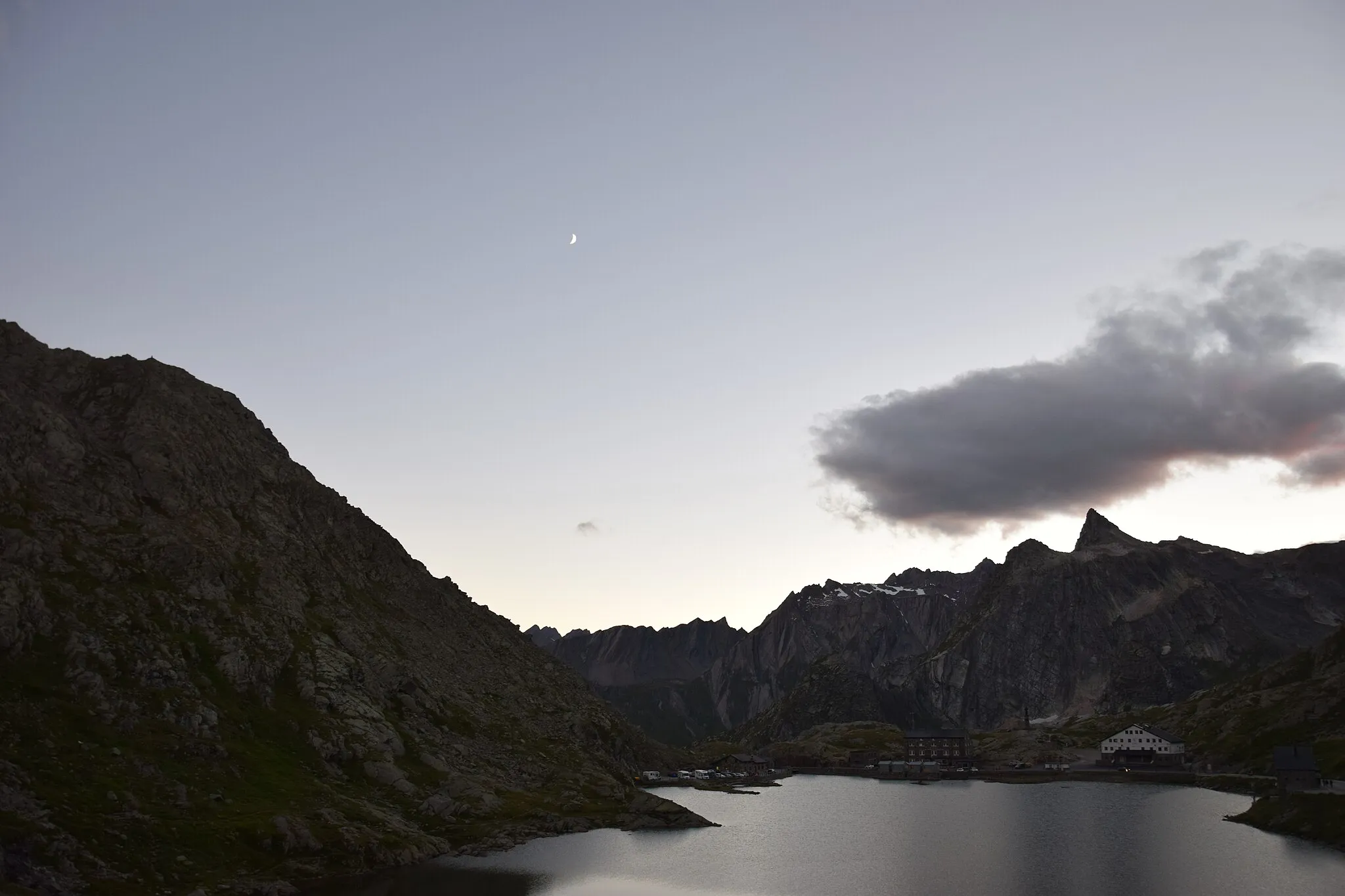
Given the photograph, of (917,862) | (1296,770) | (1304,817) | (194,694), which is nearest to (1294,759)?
(1296,770)

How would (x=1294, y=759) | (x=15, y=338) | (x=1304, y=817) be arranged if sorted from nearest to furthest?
1. (x=1304, y=817)
2. (x=1294, y=759)
3. (x=15, y=338)

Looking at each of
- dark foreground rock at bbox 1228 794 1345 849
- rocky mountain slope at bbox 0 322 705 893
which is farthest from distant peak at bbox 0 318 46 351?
dark foreground rock at bbox 1228 794 1345 849

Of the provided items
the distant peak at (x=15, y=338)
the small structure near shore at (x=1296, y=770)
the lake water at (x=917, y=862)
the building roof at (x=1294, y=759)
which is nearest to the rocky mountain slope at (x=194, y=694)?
the distant peak at (x=15, y=338)

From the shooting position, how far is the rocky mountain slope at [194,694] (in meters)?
97.5

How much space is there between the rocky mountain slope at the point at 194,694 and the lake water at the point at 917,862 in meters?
11.2

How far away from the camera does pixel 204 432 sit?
18838 centimetres

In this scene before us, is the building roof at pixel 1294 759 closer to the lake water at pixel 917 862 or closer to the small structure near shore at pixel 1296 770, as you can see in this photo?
the small structure near shore at pixel 1296 770

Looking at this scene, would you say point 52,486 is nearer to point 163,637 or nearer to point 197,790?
point 163,637

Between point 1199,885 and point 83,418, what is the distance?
18743cm

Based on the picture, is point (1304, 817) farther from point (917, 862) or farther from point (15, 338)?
point (15, 338)

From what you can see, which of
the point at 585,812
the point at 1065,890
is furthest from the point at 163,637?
the point at 1065,890

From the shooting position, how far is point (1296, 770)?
15712 centimetres

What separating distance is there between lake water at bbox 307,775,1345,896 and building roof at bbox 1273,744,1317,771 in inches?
543

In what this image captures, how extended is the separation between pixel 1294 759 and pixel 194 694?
567ft
